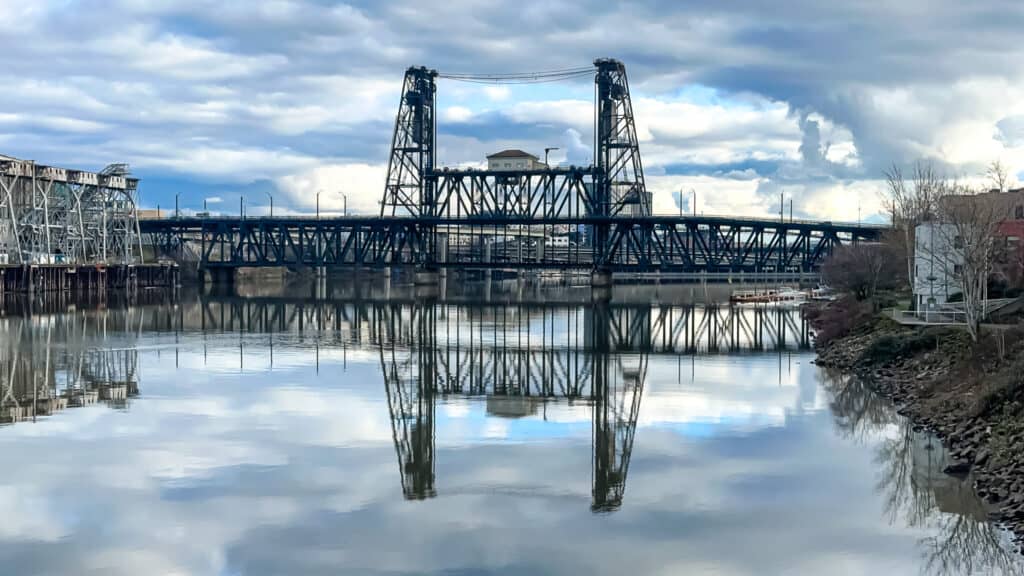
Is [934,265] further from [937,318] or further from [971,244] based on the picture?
[971,244]

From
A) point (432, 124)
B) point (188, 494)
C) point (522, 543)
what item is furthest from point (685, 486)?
point (432, 124)

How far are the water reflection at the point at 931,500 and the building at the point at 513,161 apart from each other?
12158cm

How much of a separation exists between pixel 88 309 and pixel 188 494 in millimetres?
64918

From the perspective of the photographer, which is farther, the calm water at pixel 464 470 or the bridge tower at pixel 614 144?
the bridge tower at pixel 614 144

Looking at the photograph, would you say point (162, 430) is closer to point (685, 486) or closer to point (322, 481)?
point (322, 481)

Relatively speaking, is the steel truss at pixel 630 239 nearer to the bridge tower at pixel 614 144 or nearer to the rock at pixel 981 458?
the bridge tower at pixel 614 144

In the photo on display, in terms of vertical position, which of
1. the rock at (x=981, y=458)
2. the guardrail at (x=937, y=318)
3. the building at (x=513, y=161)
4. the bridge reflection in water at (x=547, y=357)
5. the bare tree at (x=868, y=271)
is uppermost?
the building at (x=513, y=161)

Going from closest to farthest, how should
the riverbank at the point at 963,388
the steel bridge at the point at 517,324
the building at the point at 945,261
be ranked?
the riverbank at the point at 963,388 → the building at the point at 945,261 → the steel bridge at the point at 517,324

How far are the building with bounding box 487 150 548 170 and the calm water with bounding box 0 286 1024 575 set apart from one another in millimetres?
105911

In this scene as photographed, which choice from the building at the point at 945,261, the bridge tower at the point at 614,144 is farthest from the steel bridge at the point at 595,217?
the building at the point at 945,261

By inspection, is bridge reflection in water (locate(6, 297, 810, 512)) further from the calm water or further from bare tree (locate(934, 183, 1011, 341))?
bare tree (locate(934, 183, 1011, 341))

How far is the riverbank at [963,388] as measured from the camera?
2106 cm

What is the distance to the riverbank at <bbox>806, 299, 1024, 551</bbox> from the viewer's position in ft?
69.1

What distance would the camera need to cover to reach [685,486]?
22.2m
